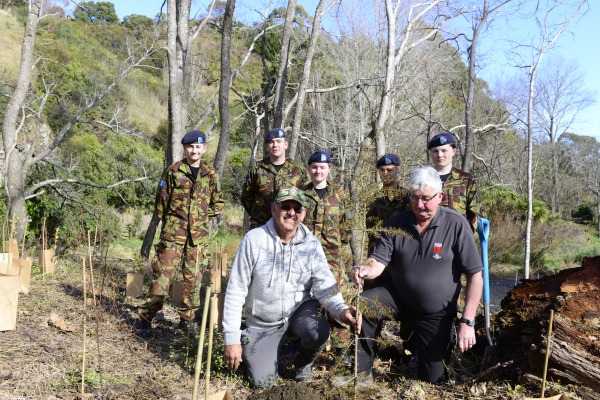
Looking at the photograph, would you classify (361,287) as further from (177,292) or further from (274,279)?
(177,292)

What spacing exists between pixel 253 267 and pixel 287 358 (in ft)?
3.51

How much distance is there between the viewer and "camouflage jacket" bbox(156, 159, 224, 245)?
183 inches

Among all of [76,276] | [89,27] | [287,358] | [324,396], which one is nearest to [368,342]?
[324,396]

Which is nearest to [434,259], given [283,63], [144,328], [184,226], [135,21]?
[184,226]

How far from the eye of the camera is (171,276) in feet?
15.0

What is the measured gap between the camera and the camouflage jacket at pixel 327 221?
173 inches

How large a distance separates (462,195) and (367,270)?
1543 mm

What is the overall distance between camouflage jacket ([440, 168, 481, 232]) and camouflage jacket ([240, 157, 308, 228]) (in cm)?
131

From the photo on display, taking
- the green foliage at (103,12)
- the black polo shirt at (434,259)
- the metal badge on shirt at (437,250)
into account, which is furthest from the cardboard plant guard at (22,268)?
the green foliage at (103,12)

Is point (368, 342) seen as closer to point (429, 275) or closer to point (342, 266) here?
point (429, 275)

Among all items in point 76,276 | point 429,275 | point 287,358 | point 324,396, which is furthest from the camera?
point 76,276

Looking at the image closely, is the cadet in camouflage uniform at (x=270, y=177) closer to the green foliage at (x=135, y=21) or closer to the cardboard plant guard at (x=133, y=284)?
the cardboard plant guard at (x=133, y=284)

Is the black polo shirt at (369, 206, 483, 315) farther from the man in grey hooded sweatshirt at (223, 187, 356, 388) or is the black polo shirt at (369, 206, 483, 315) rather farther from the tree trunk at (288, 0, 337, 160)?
the tree trunk at (288, 0, 337, 160)

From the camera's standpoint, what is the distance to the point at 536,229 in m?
17.3
